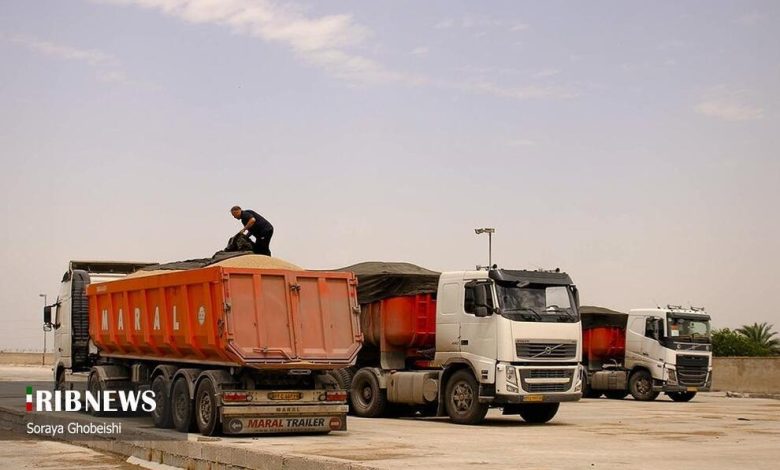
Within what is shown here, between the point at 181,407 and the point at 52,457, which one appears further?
the point at 181,407

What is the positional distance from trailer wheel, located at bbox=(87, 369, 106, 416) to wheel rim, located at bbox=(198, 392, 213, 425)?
4.71 m

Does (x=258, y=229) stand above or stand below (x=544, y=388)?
above

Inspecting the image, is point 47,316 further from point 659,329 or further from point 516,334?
point 659,329

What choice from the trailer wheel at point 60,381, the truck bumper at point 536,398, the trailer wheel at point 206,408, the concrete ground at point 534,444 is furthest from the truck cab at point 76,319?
the truck bumper at point 536,398

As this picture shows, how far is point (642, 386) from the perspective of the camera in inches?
1342

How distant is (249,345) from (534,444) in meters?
4.54

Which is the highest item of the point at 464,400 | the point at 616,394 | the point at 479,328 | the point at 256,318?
the point at 256,318

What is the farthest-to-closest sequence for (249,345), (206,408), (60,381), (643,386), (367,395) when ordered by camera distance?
(643,386) → (60,381) → (367,395) → (206,408) → (249,345)

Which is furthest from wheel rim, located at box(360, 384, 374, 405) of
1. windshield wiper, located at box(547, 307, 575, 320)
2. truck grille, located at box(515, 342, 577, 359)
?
windshield wiper, located at box(547, 307, 575, 320)

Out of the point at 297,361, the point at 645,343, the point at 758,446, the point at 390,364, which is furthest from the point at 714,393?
the point at 297,361


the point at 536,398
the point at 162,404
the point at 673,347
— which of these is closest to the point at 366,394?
the point at 536,398

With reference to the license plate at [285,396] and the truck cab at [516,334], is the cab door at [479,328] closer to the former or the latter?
the truck cab at [516,334]

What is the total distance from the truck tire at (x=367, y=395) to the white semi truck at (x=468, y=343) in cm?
2

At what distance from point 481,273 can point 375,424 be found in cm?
351
